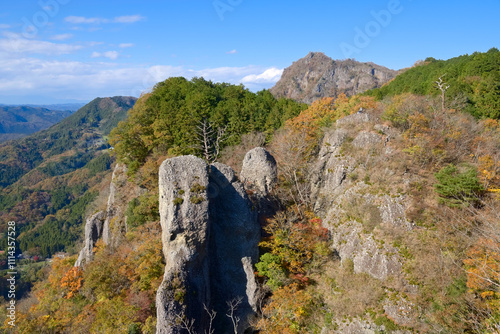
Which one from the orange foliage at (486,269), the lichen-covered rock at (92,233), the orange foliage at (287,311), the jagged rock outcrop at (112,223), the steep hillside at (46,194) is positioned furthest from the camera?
the steep hillside at (46,194)

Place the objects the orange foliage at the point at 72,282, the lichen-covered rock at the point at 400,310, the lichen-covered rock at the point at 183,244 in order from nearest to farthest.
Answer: the lichen-covered rock at the point at 400,310 < the lichen-covered rock at the point at 183,244 < the orange foliage at the point at 72,282

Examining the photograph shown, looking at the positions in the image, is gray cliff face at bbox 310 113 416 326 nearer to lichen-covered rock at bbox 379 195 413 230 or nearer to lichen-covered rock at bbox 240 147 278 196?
lichen-covered rock at bbox 379 195 413 230

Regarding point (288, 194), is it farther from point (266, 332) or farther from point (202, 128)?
point (202, 128)

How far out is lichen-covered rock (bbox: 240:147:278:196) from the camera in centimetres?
2902

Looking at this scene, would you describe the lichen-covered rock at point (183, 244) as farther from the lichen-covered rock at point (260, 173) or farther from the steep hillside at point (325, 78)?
the steep hillside at point (325, 78)

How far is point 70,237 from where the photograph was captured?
102 meters

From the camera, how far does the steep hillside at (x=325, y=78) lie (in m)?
162

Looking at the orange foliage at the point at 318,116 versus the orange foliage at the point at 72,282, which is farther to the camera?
the orange foliage at the point at 318,116

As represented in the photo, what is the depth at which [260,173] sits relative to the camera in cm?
2905

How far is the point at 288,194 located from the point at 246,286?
11.3 meters

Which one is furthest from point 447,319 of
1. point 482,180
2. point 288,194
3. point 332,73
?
point 332,73

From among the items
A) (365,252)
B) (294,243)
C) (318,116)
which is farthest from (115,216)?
(318,116)

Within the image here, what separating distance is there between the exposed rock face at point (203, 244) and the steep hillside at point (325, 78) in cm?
14349

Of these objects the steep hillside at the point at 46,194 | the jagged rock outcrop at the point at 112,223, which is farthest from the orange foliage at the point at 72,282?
the steep hillside at the point at 46,194
